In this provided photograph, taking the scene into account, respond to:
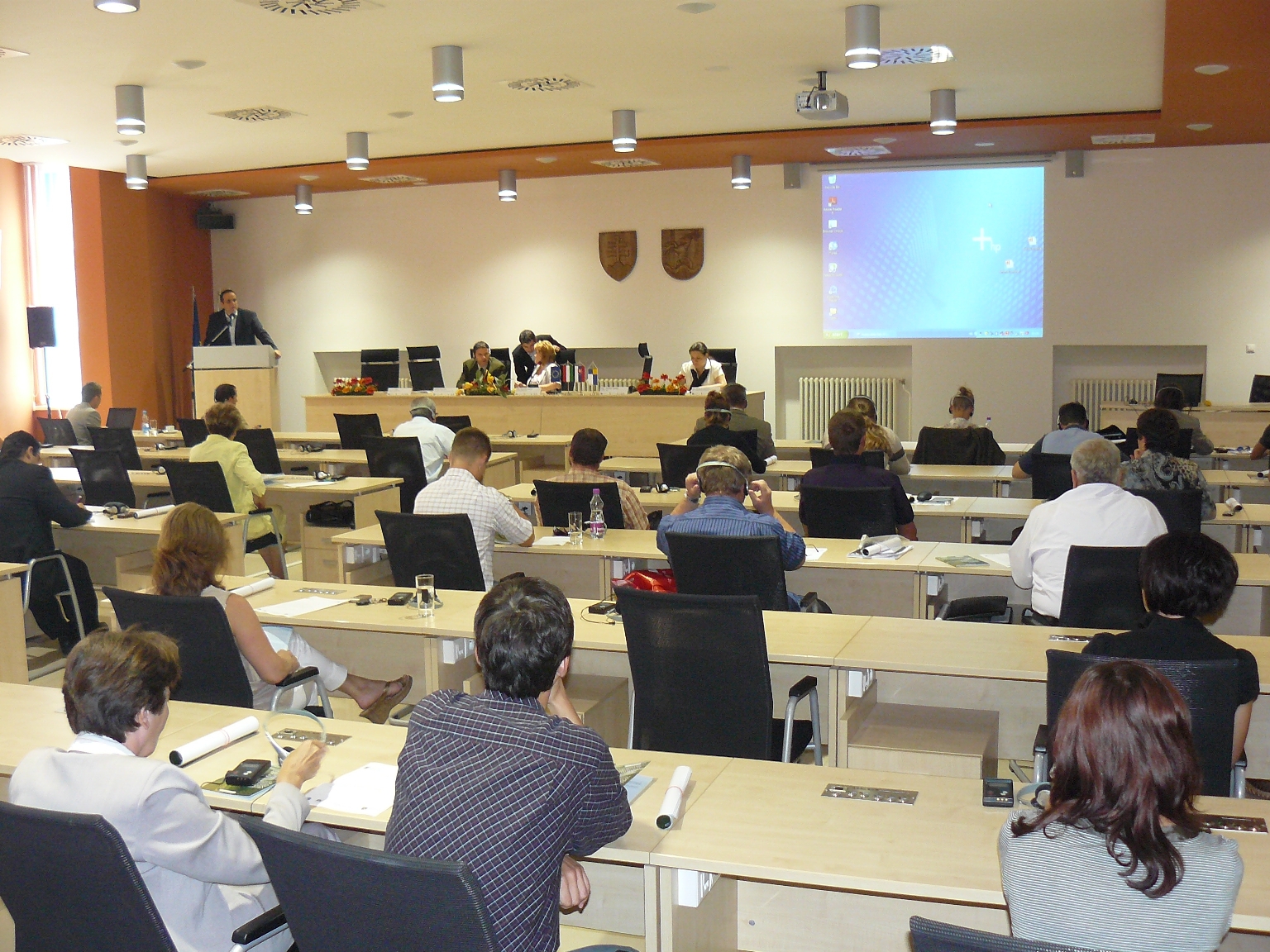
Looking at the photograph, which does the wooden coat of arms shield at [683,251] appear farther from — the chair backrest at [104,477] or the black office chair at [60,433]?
the chair backrest at [104,477]

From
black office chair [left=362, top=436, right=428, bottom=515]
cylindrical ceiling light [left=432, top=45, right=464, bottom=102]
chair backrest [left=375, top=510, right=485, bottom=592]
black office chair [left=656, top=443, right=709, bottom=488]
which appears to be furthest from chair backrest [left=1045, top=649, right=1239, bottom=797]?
black office chair [left=362, top=436, right=428, bottom=515]

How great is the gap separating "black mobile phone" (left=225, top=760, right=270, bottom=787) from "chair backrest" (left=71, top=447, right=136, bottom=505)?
5693mm

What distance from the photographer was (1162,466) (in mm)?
5512

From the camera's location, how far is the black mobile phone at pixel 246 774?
8.15 feet

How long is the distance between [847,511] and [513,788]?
3912 mm

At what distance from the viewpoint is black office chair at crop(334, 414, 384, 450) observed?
9578 millimetres

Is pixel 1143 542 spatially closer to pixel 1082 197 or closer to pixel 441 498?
pixel 441 498

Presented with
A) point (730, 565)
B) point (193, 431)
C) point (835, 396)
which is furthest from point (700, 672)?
point (835, 396)

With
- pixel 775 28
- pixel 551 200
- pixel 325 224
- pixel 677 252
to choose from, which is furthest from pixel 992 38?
pixel 325 224

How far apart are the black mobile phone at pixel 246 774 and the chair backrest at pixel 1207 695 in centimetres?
177

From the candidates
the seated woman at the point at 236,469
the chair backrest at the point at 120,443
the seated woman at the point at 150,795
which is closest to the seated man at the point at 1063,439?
the seated woman at the point at 236,469

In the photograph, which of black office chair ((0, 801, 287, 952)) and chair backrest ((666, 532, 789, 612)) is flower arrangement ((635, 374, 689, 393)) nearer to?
chair backrest ((666, 532, 789, 612))

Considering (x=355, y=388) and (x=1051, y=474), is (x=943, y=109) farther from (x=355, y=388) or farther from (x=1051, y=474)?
(x=355, y=388)

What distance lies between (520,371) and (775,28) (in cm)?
602
